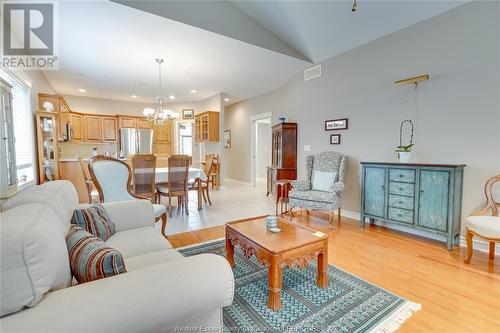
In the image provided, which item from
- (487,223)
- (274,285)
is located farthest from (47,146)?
(487,223)

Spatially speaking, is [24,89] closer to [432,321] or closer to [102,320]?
[102,320]

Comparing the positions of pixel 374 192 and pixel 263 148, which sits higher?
pixel 263 148

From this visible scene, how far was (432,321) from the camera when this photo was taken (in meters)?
1.56

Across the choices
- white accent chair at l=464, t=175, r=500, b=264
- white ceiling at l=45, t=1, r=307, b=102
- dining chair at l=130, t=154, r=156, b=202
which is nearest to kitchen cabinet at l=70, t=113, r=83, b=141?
white ceiling at l=45, t=1, r=307, b=102

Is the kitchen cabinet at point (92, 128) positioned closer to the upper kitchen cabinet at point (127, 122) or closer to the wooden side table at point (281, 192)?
the upper kitchen cabinet at point (127, 122)

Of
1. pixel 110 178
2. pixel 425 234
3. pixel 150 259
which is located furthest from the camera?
pixel 425 234

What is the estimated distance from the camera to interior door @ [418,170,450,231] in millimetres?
2682

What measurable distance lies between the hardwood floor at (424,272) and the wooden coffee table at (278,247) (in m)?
0.59

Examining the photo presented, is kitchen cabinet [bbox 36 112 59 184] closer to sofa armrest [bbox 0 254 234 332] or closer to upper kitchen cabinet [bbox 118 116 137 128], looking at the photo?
upper kitchen cabinet [bbox 118 116 137 128]

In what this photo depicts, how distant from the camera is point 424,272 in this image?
2195mm

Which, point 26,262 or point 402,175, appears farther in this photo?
point 402,175

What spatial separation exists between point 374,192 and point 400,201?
348 millimetres

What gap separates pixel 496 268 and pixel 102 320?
322 centimetres

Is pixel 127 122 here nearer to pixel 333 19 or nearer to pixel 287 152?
pixel 287 152
